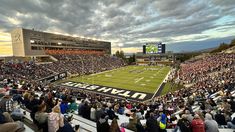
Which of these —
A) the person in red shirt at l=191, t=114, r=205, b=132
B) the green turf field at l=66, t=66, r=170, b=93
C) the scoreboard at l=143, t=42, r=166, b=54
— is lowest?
the green turf field at l=66, t=66, r=170, b=93

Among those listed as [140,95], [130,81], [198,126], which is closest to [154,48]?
[130,81]

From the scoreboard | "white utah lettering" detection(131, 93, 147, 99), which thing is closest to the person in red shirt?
"white utah lettering" detection(131, 93, 147, 99)

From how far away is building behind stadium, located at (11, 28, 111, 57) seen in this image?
1998 inches

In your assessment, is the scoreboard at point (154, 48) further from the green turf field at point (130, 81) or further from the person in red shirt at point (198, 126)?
the person in red shirt at point (198, 126)

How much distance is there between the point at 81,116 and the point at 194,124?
5492 mm

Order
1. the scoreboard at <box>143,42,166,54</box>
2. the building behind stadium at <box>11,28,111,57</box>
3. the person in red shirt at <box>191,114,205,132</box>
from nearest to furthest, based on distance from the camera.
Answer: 1. the person in red shirt at <box>191,114,205,132</box>
2. the building behind stadium at <box>11,28,111,57</box>
3. the scoreboard at <box>143,42,166,54</box>

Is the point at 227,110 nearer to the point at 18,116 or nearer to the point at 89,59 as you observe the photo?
the point at 18,116

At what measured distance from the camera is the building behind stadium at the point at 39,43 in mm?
50756

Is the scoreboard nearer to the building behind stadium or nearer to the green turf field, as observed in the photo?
the green turf field

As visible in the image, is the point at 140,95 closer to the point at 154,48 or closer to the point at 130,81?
the point at 130,81

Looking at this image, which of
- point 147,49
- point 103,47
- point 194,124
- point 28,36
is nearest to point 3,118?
point 194,124

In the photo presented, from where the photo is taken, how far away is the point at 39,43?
56.1 metres

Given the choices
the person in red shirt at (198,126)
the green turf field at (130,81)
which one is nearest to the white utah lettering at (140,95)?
the green turf field at (130,81)

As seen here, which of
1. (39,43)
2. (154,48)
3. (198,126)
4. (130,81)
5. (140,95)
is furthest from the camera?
(154,48)
